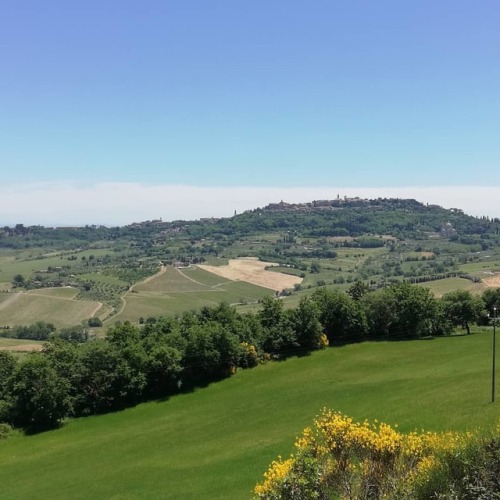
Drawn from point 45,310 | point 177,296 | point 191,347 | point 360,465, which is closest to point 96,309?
point 45,310

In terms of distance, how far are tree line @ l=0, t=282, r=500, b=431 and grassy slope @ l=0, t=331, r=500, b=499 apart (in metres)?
2.52

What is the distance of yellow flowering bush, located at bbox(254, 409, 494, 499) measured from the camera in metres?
15.2

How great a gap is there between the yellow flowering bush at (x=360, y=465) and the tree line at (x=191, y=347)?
38.2 m

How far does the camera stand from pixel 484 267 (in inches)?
7416

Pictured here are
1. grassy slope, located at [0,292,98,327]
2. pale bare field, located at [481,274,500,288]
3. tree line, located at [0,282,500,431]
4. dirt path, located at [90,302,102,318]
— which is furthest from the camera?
dirt path, located at [90,302,102,318]

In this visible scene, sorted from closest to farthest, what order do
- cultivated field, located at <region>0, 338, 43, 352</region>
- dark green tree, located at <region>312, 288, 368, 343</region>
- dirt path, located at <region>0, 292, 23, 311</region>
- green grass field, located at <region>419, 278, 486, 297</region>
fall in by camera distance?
1. dark green tree, located at <region>312, 288, 368, 343</region>
2. cultivated field, located at <region>0, 338, 43, 352</region>
3. green grass field, located at <region>419, 278, 486, 297</region>
4. dirt path, located at <region>0, 292, 23, 311</region>

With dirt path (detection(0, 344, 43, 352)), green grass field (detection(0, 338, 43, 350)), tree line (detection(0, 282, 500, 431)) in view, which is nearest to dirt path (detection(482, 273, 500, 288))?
tree line (detection(0, 282, 500, 431))

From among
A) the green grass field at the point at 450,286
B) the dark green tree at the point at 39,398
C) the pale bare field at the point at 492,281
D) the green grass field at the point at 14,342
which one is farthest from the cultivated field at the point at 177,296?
the dark green tree at the point at 39,398

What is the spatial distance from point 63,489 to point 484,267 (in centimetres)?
18802

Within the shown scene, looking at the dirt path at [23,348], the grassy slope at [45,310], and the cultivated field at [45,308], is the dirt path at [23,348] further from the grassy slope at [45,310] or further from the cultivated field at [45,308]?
the cultivated field at [45,308]

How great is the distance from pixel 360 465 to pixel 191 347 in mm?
40689

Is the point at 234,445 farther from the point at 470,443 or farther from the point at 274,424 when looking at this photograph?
the point at 470,443

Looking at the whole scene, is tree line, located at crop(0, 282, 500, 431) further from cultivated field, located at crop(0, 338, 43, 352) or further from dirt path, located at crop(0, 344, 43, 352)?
cultivated field, located at crop(0, 338, 43, 352)

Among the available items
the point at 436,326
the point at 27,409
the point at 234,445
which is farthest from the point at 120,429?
the point at 436,326
